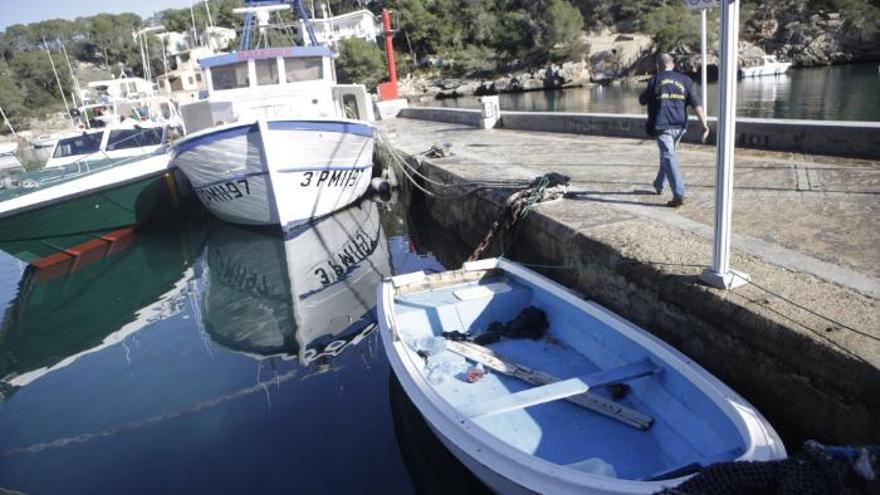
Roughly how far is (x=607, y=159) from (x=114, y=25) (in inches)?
4467

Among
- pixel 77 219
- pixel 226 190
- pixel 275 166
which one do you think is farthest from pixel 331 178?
pixel 77 219

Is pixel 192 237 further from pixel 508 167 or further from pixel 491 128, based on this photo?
pixel 491 128

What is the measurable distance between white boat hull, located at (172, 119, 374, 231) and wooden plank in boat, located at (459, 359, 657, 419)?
7677 millimetres

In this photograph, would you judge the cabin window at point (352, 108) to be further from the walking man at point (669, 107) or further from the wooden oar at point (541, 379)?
the wooden oar at point (541, 379)

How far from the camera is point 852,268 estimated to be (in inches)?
159

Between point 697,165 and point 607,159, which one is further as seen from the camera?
point 607,159

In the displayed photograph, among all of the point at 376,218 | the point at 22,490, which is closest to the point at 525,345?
the point at 22,490

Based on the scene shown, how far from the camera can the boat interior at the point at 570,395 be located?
11.4 feet

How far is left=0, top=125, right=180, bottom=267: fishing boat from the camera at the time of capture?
34.8ft

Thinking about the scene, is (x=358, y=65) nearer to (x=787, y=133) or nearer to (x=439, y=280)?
(x=787, y=133)

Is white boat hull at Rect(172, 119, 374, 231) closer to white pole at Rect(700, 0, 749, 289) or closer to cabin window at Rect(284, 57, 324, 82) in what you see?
cabin window at Rect(284, 57, 324, 82)

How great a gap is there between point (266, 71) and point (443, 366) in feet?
31.5

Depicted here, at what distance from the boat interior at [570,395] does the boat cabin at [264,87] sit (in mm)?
7693

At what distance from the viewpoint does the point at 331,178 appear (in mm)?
11594
